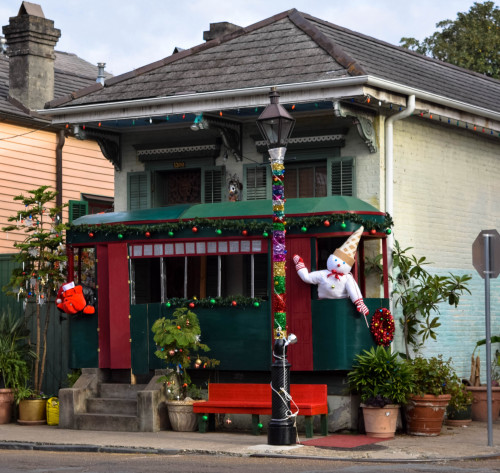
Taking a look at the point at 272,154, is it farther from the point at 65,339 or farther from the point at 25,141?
the point at 25,141

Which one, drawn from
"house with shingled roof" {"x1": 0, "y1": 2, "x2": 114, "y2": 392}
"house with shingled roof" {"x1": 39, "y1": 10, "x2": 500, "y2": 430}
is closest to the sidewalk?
"house with shingled roof" {"x1": 39, "y1": 10, "x2": 500, "y2": 430}

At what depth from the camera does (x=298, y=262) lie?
51.5 feet

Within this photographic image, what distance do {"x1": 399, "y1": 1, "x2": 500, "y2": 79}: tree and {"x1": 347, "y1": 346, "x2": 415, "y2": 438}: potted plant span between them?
1869 centimetres

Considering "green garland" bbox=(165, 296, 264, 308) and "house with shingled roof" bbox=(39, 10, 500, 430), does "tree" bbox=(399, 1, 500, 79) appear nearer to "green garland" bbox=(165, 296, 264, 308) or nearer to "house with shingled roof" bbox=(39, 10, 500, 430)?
"house with shingled roof" bbox=(39, 10, 500, 430)

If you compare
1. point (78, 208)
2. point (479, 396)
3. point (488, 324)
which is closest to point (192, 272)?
point (479, 396)

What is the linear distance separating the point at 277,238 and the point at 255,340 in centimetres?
236

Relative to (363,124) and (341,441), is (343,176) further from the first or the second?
(341,441)

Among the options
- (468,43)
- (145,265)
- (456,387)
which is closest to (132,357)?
(145,265)

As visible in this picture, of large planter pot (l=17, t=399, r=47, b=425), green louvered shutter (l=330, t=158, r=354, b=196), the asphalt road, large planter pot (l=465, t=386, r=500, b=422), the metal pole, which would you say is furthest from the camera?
large planter pot (l=17, t=399, r=47, b=425)

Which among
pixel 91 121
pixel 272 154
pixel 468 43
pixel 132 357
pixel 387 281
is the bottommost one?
pixel 132 357

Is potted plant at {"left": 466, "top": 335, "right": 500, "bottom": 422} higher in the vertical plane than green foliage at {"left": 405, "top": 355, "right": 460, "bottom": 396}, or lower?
lower

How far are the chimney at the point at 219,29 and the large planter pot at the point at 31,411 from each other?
7783 millimetres

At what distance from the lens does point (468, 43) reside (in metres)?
33.0

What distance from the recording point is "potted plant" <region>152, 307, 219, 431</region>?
15844 millimetres
